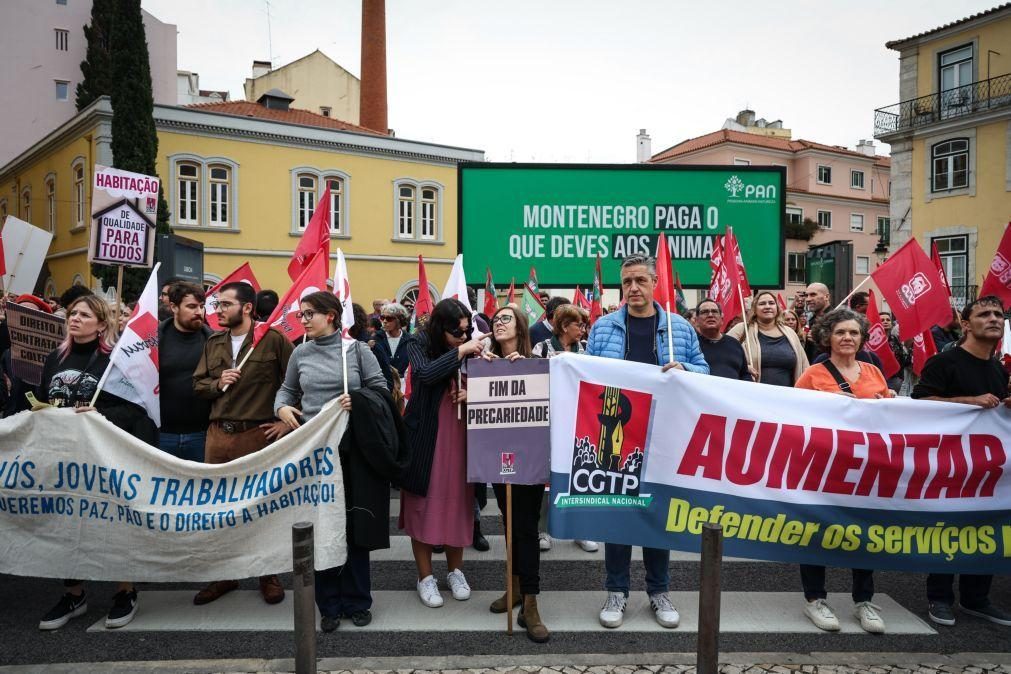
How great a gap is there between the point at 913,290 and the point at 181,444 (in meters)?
6.56

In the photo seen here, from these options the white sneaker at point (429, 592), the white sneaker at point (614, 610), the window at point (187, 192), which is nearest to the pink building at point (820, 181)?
the window at point (187, 192)

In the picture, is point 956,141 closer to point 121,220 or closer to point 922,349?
point 922,349

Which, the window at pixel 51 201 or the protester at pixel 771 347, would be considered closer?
the protester at pixel 771 347

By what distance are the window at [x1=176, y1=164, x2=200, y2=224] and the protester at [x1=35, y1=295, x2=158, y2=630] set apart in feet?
76.9

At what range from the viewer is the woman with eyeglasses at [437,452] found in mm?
4621

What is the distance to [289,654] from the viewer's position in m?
4.03

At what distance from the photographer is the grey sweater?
14.8 ft

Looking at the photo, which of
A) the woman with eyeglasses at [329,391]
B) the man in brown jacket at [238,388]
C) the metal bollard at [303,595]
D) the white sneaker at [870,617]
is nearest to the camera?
the metal bollard at [303,595]

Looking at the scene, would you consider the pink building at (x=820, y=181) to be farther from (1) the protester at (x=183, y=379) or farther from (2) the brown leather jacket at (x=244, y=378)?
(1) the protester at (x=183, y=379)

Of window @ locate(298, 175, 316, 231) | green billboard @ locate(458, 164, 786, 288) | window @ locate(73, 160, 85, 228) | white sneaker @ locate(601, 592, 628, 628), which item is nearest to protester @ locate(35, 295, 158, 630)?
white sneaker @ locate(601, 592, 628, 628)

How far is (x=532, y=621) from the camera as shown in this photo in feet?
13.9

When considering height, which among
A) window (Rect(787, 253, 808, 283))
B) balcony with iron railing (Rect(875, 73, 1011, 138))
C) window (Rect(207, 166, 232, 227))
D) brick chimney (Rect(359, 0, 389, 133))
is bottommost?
window (Rect(787, 253, 808, 283))

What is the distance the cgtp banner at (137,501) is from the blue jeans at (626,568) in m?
1.64

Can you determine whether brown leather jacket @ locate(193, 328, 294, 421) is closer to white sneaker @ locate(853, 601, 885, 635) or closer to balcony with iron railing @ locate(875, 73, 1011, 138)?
white sneaker @ locate(853, 601, 885, 635)
